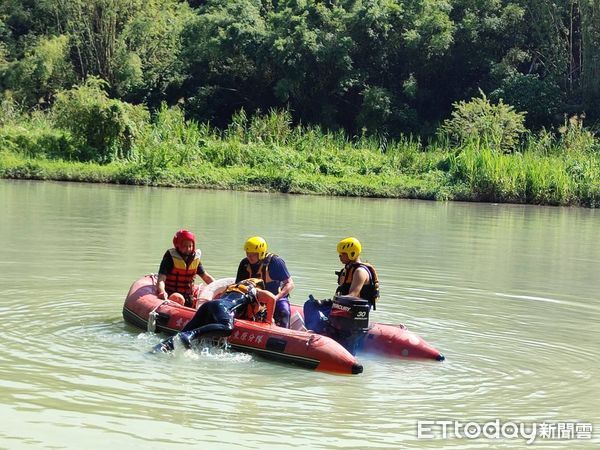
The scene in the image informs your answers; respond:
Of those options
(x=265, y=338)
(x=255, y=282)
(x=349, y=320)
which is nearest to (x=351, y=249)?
(x=349, y=320)

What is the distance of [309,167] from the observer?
113 feet

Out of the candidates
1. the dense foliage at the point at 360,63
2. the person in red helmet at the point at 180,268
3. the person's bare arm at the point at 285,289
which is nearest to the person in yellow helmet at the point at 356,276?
the person's bare arm at the point at 285,289

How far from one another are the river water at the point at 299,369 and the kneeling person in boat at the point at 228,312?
0.24 meters

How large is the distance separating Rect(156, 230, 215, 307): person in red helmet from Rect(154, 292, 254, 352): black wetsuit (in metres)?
1.09

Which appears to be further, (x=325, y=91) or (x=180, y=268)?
(x=325, y=91)

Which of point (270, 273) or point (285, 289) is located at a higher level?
point (270, 273)

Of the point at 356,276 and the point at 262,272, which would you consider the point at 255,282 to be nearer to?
the point at 262,272

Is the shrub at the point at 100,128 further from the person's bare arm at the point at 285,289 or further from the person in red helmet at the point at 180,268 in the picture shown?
the person's bare arm at the point at 285,289

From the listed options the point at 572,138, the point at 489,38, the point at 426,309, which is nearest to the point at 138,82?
the point at 489,38

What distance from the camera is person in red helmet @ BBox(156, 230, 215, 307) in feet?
33.6

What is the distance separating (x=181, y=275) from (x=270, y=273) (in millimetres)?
1146

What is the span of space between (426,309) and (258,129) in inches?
1031

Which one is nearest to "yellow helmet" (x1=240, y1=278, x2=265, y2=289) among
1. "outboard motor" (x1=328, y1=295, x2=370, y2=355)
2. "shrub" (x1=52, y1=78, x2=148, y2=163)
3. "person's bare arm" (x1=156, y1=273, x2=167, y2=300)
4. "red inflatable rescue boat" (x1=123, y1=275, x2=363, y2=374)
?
"red inflatable rescue boat" (x1=123, y1=275, x2=363, y2=374)

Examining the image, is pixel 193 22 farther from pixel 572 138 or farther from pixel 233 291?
pixel 233 291
